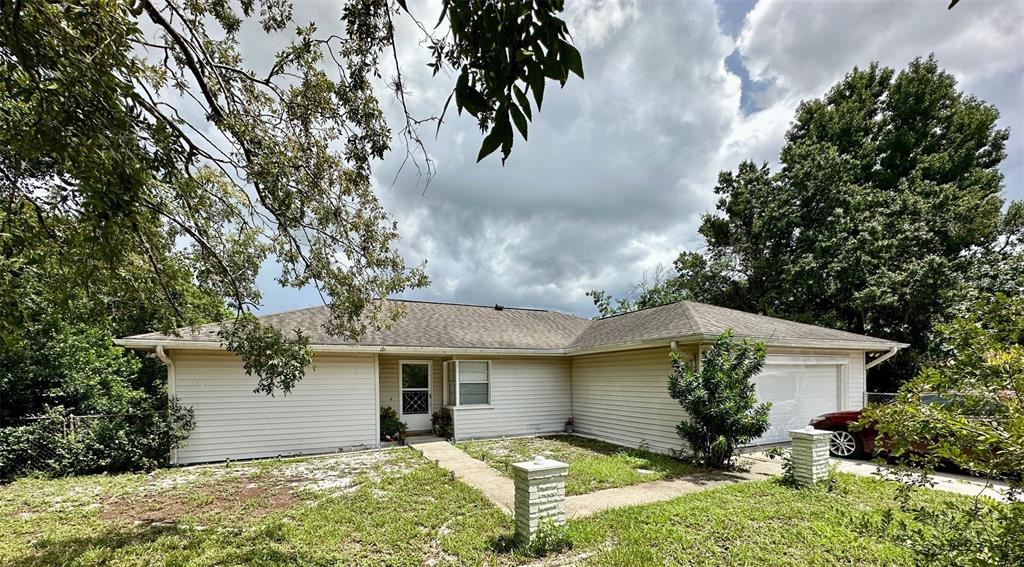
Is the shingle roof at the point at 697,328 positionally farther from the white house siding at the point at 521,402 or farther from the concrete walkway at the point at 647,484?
the concrete walkway at the point at 647,484

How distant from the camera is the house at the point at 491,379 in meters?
9.42

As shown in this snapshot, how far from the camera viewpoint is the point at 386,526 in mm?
5453

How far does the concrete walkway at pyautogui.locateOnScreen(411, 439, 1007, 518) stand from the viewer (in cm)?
612

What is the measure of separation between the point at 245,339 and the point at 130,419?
17.6ft

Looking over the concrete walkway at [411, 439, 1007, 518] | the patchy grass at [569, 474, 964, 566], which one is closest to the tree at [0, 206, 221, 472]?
the concrete walkway at [411, 439, 1007, 518]

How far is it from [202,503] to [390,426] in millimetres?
5349

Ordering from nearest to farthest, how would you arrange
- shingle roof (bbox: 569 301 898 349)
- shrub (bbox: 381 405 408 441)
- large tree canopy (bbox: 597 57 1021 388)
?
shingle roof (bbox: 569 301 898 349)
shrub (bbox: 381 405 408 441)
large tree canopy (bbox: 597 57 1021 388)

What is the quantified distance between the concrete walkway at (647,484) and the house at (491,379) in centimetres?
172

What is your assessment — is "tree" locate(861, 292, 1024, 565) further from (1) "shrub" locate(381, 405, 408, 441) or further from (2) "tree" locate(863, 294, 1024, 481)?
(1) "shrub" locate(381, 405, 408, 441)

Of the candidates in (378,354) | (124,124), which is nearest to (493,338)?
(378,354)

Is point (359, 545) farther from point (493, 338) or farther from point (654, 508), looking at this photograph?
point (493, 338)

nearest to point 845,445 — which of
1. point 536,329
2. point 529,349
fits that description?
point 529,349

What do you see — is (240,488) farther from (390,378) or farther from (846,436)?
(846,436)

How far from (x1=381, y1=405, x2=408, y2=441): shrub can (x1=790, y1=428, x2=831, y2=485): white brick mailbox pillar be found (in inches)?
352
